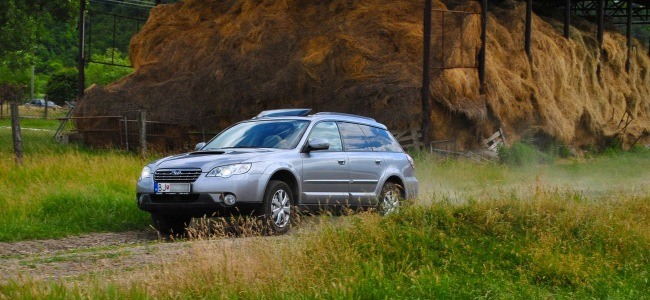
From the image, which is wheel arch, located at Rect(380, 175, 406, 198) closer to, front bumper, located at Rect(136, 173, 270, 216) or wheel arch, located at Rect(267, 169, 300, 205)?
wheel arch, located at Rect(267, 169, 300, 205)

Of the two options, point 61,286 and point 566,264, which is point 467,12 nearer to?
point 566,264

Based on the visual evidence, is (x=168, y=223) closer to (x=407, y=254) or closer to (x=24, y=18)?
(x=407, y=254)

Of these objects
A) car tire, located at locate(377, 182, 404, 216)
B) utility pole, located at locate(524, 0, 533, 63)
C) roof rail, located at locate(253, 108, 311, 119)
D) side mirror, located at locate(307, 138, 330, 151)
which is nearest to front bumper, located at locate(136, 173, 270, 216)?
side mirror, located at locate(307, 138, 330, 151)

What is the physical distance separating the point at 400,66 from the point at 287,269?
18032 mm

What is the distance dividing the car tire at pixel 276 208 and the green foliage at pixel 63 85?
63254mm

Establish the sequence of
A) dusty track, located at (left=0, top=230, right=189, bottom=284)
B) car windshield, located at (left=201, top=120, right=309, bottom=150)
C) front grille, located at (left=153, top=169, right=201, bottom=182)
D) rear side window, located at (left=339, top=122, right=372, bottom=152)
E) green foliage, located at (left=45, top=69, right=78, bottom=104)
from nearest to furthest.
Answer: dusty track, located at (left=0, top=230, right=189, bottom=284) → front grille, located at (left=153, top=169, right=201, bottom=182) → car windshield, located at (left=201, top=120, right=309, bottom=150) → rear side window, located at (left=339, top=122, right=372, bottom=152) → green foliage, located at (left=45, top=69, right=78, bottom=104)

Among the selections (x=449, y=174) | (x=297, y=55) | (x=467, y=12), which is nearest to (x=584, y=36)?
(x=467, y=12)

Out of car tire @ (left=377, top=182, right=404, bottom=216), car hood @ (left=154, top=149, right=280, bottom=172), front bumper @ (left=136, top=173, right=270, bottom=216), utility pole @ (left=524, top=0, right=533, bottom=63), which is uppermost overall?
utility pole @ (left=524, top=0, right=533, bottom=63)

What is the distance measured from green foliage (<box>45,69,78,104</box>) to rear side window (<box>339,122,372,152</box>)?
61.7 meters

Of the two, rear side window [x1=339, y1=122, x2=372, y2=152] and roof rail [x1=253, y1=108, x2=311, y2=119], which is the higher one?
roof rail [x1=253, y1=108, x2=311, y2=119]

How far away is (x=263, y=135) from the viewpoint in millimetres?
14367

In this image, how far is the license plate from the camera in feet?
42.3

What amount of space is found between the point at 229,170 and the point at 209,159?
392 millimetres

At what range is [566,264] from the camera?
982cm
